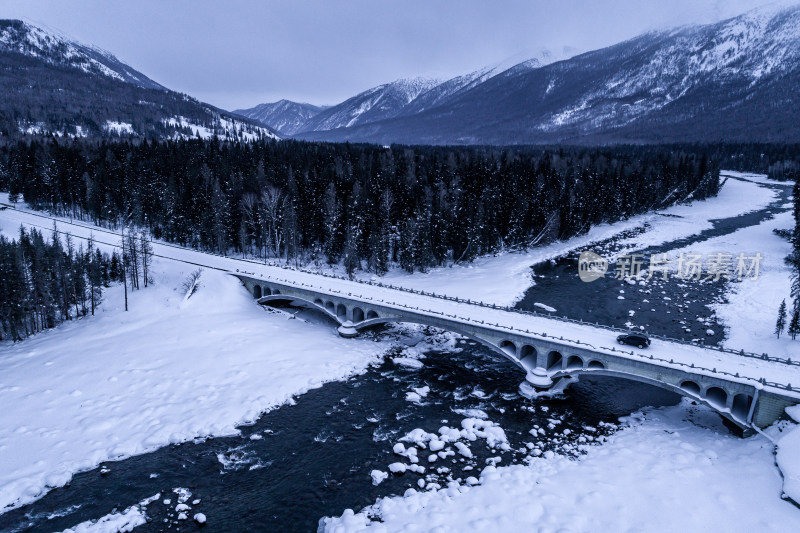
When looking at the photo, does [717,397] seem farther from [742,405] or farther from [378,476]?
[378,476]

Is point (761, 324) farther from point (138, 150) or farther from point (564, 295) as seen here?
point (138, 150)

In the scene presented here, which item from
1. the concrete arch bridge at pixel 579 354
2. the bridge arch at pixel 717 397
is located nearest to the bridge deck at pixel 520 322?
the concrete arch bridge at pixel 579 354

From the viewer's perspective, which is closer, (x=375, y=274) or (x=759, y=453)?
(x=759, y=453)

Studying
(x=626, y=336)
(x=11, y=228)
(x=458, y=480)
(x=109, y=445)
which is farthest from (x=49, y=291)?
(x=626, y=336)

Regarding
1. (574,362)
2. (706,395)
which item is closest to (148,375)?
(574,362)

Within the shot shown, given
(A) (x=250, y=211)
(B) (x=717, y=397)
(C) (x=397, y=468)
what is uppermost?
(A) (x=250, y=211)

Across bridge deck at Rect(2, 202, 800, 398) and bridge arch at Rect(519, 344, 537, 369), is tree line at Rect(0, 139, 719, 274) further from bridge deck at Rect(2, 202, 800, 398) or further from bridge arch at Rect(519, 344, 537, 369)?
bridge arch at Rect(519, 344, 537, 369)

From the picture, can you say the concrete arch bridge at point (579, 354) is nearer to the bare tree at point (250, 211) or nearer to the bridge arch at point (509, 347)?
the bridge arch at point (509, 347)
